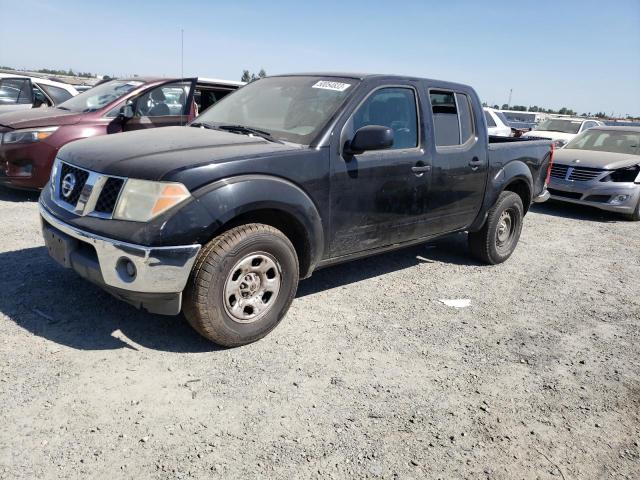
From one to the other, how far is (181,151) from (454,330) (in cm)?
239

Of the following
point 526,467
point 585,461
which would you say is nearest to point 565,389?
point 585,461

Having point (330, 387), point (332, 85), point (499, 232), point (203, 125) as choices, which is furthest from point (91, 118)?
point (330, 387)

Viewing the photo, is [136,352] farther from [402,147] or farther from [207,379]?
[402,147]

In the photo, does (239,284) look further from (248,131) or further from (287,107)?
(287,107)

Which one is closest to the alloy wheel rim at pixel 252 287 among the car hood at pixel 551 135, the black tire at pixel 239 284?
the black tire at pixel 239 284

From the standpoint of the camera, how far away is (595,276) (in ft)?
18.4

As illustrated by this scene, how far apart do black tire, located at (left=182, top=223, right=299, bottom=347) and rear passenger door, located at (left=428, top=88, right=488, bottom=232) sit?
172 centimetres

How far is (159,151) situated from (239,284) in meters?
0.98

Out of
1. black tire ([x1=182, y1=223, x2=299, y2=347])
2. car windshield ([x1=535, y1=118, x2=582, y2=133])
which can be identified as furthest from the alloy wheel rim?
car windshield ([x1=535, y1=118, x2=582, y2=133])

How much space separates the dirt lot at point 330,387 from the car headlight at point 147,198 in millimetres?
903

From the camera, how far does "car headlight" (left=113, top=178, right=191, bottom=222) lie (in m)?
2.93

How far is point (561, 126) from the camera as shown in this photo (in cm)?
1602

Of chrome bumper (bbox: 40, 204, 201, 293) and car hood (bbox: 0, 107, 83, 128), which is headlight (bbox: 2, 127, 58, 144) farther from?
chrome bumper (bbox: 40, 204, 201, 293)

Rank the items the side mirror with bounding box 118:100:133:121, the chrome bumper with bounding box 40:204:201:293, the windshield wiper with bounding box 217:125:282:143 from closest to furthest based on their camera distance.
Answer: the chrome bumper with bounding box 40:204:201:293 → the windshield wiper with bounding box 217:125:282:143 → the side mirror with bounding box 118:100:133:121
